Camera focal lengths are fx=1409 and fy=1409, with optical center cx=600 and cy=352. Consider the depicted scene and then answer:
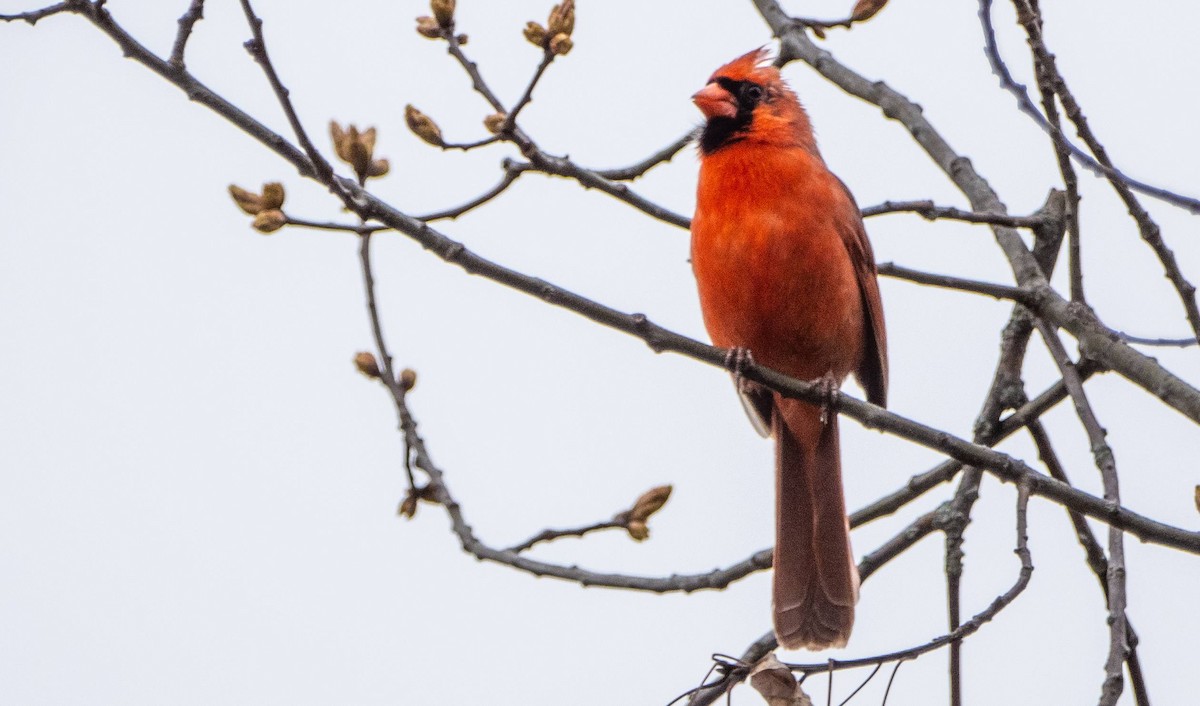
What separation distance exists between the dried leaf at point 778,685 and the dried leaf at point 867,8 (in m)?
1.82

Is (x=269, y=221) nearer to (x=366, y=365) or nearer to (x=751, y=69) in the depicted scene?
(x=366, y=365)

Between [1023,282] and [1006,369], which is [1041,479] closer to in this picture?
[1023,282]

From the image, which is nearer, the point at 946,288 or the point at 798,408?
the point at 946,288

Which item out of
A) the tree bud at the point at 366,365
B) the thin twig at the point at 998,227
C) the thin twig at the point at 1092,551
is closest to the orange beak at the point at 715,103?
the thin twig at the point at 998,227

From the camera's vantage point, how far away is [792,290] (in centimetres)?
361

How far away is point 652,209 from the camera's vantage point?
10.4ft

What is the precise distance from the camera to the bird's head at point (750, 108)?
391cm

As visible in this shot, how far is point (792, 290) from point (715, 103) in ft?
2.26

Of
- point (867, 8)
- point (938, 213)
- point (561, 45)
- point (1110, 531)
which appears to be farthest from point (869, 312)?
point (561, 45)

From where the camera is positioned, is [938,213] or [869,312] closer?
[938,213]

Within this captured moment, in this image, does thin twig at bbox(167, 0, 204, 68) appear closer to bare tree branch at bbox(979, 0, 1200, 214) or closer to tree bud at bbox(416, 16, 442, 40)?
tree bud at bbox(416, 16, 442, 40)

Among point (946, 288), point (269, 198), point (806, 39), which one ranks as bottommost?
point (269, 198)

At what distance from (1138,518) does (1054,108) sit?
741 millimetres

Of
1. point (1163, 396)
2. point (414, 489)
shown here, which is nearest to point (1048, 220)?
point (1163, 396)
